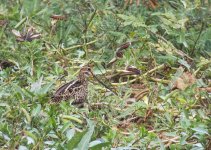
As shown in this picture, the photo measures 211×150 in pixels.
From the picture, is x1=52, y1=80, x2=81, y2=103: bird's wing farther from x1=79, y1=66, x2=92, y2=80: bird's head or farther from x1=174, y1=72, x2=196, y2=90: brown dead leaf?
x1=174, y1=72, x2=196, y2=90: brown dead leaf

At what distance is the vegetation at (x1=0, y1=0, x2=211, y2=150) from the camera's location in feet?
6.57

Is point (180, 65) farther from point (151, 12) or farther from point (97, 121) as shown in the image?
point (97, 121)

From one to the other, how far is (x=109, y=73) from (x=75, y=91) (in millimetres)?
382

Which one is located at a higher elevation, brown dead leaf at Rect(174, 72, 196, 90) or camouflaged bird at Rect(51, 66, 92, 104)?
camouflaged bird at Rect(51, 66, 92, 104)

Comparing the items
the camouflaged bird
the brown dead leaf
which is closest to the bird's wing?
the camouflaged bird

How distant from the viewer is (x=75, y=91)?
7.80 ft

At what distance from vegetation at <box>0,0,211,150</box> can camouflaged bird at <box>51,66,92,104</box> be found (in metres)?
0.03

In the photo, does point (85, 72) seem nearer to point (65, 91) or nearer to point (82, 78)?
point (82, 78)

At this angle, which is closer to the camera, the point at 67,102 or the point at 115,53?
the point at 67,102

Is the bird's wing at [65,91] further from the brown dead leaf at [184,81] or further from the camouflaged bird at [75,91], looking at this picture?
the brown dead leaf at [184,81]

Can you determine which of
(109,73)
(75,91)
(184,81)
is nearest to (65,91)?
(75,91)

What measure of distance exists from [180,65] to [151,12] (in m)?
0.53

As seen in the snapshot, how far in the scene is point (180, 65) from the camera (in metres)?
2.82

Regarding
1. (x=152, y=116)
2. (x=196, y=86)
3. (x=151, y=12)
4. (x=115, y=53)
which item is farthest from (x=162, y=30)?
(x=152, y=116)
